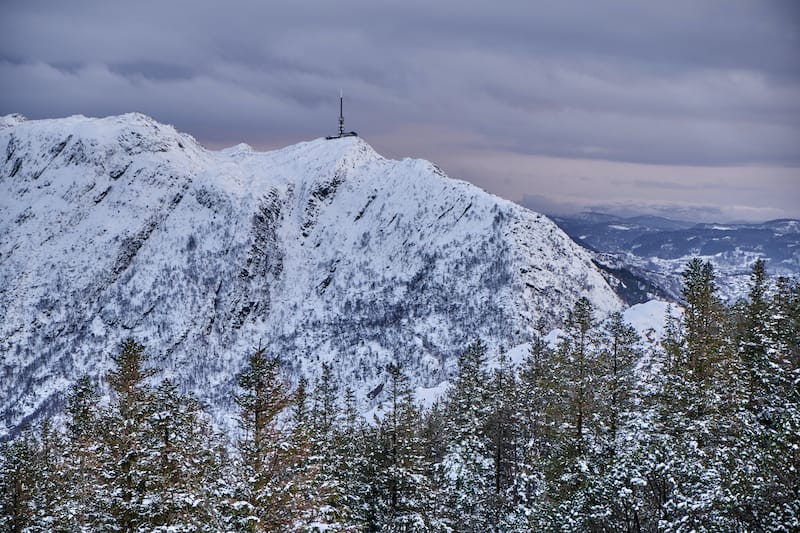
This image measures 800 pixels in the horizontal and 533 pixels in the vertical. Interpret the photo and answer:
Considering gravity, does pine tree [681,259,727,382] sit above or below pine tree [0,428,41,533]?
above

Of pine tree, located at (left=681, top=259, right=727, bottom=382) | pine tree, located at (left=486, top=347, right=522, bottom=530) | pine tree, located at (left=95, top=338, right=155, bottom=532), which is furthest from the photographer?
pine tree, located at (left=486, top=347, right=522, bottom=530)

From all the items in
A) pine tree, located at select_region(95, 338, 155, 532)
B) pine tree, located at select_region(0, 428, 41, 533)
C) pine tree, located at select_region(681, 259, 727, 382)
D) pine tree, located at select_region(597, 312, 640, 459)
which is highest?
pine tree, located at select_region(681, 259, 727, 382)

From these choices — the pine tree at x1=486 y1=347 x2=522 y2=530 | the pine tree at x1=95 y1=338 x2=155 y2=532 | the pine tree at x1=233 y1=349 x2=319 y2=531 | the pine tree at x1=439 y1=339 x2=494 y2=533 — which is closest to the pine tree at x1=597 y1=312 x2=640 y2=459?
the pine tree at x1=486 y1=347 x2=522 y2=530

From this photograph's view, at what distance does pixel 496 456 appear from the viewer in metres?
37.4

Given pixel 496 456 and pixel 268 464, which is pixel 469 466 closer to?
pixel 496 456

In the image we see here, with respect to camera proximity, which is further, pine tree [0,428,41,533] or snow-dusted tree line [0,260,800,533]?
pine tree [0,428,41,533]

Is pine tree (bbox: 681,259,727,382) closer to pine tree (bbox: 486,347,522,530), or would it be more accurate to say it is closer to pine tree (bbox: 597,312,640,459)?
pine tree (bbox: 597,312,640,459)

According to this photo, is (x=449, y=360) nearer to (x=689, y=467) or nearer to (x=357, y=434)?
(x=357, y=434)

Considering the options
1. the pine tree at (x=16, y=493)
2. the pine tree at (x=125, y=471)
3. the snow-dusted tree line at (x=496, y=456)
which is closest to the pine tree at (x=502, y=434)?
the snow-dusted tree line at (x=496, y=456)

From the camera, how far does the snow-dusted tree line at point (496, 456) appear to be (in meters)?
18.3

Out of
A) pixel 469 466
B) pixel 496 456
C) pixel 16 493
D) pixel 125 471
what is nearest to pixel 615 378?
pixel 469 466

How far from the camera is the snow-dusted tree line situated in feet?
60.0

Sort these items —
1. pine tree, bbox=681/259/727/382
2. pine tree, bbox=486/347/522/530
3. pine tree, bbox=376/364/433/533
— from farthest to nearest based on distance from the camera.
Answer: pine tree, bbox=486/347/522/530 → pine tree, bbox=376/364/433/533 → pine tree, bbox=681/259/727/382

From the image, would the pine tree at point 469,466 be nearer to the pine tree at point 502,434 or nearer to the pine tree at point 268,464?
the pine tree at point 502,434
